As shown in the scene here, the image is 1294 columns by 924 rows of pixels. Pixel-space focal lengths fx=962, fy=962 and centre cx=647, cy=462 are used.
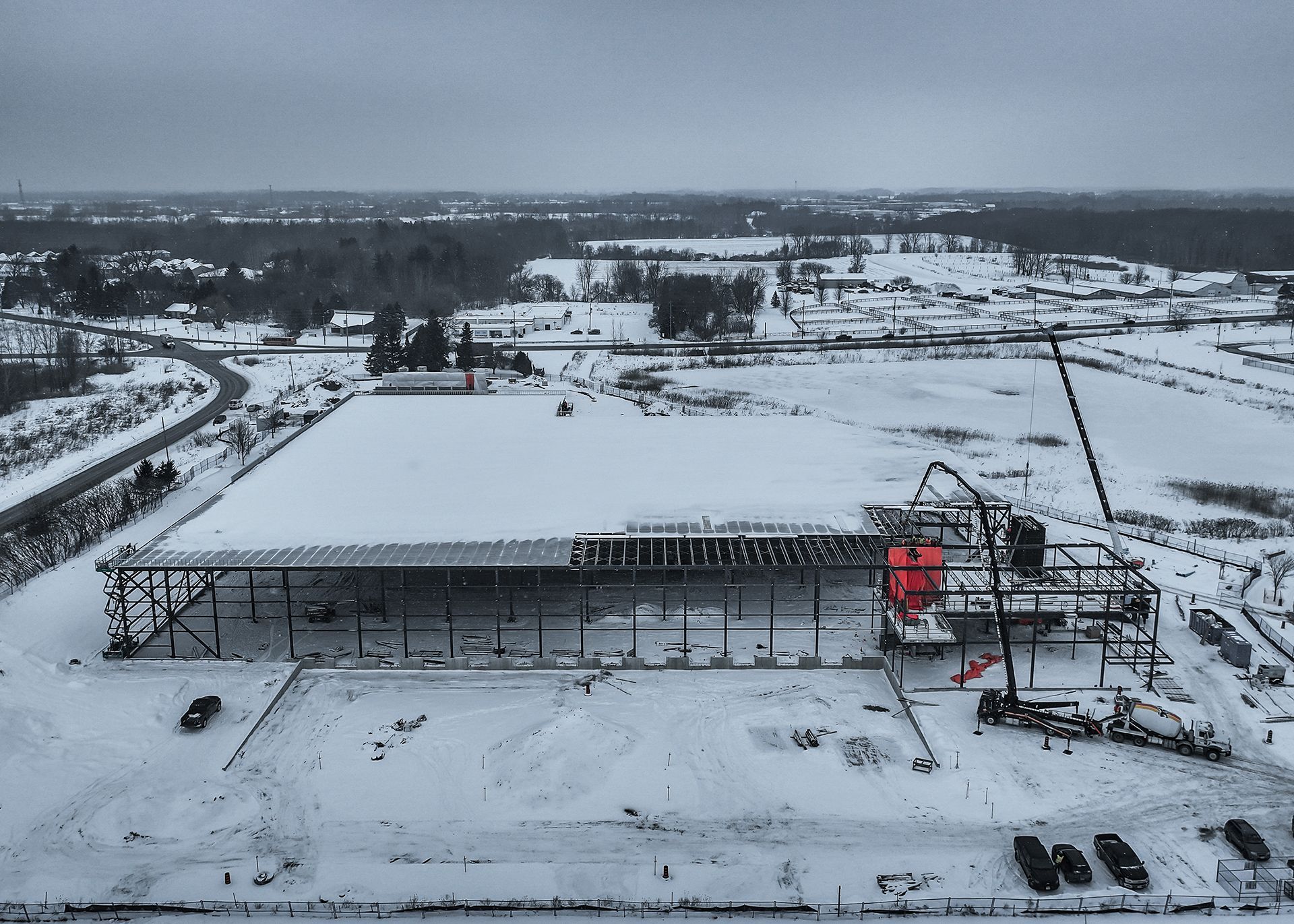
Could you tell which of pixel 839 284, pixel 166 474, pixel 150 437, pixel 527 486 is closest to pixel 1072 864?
pixel 527 486

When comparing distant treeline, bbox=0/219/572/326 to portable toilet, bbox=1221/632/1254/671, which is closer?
portable toilet, bbox=1221/632/1254/671

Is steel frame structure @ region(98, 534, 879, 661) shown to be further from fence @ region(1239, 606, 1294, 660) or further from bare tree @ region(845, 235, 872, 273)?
bare tree @ region(845, 235, 872, 273)

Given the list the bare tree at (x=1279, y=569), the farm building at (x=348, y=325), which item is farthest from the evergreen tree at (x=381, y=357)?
the bare tree at (x=1279, y=569)

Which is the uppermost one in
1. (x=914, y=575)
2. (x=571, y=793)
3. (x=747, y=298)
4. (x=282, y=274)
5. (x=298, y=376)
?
(x=282, y=274)

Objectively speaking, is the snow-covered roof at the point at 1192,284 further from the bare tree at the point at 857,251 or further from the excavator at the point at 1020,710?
the excavator at the point at 1020,710

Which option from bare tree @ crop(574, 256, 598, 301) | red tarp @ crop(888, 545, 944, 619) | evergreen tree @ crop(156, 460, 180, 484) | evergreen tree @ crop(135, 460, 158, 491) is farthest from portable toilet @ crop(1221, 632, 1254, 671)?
bare tree @ crop(574, 256, 598, 301)

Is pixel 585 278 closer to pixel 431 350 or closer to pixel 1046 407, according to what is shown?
pixel 431 350

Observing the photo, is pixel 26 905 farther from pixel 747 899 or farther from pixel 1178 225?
pixel 1178 225

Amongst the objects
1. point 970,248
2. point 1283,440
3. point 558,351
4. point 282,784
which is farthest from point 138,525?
point 970,248
